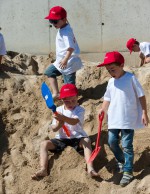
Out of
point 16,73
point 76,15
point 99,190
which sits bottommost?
point 99,190

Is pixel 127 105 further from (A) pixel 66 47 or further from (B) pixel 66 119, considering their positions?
(A) pixel 66 47

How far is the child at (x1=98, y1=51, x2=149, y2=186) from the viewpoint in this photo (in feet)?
19.2

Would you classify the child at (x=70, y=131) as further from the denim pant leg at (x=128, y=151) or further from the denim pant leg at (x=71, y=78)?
the denim pant leg at (x=71, y=78)

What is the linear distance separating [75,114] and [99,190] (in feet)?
3.03

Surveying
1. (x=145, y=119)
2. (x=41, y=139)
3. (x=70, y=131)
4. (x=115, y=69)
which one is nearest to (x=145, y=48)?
(x=41, y=139)

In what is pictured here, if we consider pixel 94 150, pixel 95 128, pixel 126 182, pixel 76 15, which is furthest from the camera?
pixel 76 15

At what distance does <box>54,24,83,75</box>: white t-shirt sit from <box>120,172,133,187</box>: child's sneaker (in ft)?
6.76

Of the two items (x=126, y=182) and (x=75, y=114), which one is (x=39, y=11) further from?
(x=126, y=182)

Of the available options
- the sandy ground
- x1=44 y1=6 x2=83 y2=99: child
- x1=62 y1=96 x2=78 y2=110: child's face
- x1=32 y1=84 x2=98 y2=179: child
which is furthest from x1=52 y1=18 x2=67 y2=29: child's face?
x1=62 y1=96 x2=78 y2=110: child's face

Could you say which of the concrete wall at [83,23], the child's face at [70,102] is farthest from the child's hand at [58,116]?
the concrete wall at [83,23]

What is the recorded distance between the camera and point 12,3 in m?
10.0

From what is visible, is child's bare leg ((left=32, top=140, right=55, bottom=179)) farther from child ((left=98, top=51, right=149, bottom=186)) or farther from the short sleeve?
the short sleeve

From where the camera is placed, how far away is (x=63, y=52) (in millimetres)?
7492

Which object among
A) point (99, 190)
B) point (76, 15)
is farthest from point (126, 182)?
point (76, 15)
